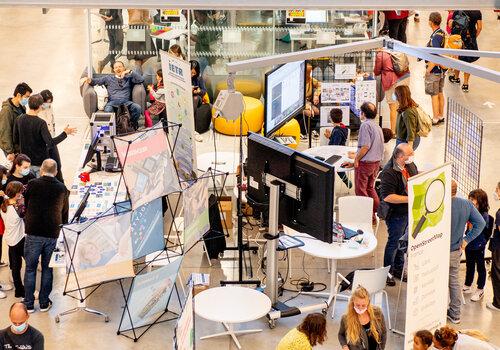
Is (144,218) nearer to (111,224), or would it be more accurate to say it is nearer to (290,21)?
(111,224)

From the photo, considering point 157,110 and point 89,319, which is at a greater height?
point 157,110

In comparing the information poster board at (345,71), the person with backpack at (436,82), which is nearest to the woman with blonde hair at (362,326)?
the information poster board at (345,71)

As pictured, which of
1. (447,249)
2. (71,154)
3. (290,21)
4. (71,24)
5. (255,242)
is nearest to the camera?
(447,249)

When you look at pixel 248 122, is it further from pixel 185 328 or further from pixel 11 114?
pixel 185 328

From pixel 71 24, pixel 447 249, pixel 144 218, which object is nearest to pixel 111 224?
pixel 144 218

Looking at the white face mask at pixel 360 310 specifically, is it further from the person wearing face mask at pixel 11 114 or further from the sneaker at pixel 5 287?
the person wearing face mask at pixel 11 114

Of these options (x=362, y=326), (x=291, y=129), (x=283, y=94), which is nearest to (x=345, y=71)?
(x=291, y=129)

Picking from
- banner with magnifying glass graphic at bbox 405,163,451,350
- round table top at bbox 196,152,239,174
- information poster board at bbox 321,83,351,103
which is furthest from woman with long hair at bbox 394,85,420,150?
banner with magnifying glass graphic at bbox 405,163,451,350

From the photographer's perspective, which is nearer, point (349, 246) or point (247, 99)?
point (349, 246)

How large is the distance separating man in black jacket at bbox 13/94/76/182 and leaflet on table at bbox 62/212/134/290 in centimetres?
226

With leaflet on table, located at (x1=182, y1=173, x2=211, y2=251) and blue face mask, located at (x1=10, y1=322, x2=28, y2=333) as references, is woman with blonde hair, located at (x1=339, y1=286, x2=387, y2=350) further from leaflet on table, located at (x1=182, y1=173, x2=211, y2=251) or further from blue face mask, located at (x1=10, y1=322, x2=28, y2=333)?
blue face mask, located at (x1=10, y1=322, x2=28, y2=333)

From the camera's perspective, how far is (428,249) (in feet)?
24.0

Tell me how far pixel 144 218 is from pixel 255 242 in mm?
1904

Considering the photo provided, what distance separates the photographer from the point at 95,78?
12438mm
